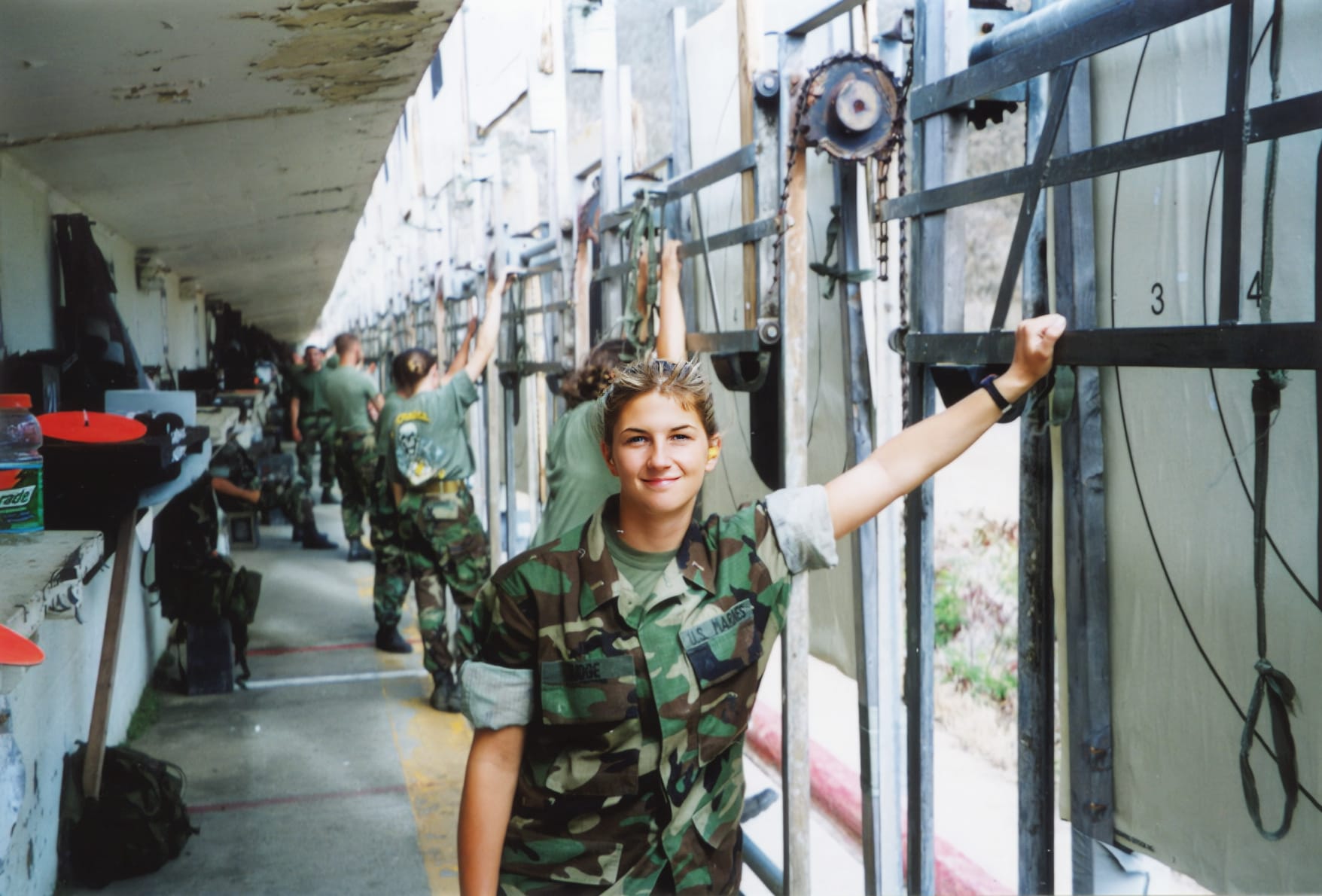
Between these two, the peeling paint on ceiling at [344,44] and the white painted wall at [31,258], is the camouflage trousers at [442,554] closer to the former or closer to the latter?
the white painted wall at [31,258]

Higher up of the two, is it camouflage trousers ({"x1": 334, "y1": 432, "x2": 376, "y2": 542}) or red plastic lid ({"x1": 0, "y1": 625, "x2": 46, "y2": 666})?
red plastic lid ({"x1": 0, "y1": 625, "x2": 46, "y2": 666})

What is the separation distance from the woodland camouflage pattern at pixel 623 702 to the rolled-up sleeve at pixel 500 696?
0.06 feet

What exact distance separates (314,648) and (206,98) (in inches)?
199

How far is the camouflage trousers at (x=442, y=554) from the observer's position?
21.1 ft

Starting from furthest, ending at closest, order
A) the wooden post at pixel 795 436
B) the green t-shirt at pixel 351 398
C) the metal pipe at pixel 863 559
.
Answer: the green t-shirt at pixel 351 398 < the metal pipe at pixel 863 559 < the wooden post at pixel 795 436

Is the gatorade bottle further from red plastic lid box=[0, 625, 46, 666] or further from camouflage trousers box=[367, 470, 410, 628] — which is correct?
camouflage trousers box=[367, 470, 410, 628]

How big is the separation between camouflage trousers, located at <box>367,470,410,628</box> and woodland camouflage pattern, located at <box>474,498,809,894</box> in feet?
16.5

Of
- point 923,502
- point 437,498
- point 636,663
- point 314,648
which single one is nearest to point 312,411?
point 314,648

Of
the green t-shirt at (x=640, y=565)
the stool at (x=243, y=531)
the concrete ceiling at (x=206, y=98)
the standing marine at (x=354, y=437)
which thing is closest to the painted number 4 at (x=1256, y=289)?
the green t-shirt at (x=640, y=565)

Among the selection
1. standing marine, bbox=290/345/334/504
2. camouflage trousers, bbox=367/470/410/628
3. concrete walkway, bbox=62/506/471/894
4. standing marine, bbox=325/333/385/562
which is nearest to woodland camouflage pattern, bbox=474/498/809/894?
concrete walkway, bbox=62/506/471/894

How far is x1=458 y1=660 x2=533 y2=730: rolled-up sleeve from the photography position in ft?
6.61

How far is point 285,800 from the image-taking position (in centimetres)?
512

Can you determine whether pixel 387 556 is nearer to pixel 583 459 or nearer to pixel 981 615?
pixel 583 459

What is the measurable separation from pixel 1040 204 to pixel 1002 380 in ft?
1.11
